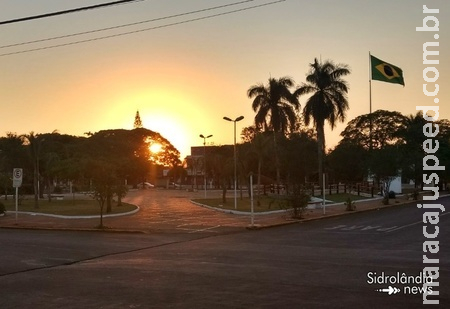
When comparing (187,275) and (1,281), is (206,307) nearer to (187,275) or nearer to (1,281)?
(187,275)

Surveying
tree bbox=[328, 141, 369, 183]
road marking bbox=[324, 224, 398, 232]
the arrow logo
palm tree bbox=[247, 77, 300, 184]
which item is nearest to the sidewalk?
road marking bbox=[324, 224, 398, 232]

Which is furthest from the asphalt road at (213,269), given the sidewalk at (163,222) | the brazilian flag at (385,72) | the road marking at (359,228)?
the brazilian flag at (385,72)

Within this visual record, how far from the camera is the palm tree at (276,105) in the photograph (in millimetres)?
59875

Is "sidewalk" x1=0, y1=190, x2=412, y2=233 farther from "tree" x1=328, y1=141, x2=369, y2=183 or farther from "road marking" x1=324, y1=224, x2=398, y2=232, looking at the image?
"tree" x1=328, y1=141, x2=369, y2=183

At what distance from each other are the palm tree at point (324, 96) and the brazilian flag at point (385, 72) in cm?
1587

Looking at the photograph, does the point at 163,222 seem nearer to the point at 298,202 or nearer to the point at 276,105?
the point at 298,202

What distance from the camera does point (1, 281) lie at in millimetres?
11836

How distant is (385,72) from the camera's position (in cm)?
4078

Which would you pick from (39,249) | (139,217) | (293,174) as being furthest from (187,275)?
(293,174)

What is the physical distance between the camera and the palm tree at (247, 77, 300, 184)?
5988cm

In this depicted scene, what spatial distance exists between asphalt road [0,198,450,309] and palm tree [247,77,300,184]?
1498 inches

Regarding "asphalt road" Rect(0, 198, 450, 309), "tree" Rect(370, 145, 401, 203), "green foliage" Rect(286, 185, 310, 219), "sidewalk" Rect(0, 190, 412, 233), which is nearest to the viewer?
"asphalt road" Rect(0, 198, 450, 309)

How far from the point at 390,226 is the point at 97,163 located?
15.9 metres

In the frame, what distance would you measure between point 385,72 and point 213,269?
31491 millimetres
